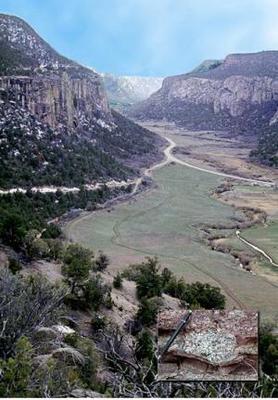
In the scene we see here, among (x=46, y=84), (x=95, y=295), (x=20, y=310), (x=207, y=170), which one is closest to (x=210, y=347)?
(x=20, y=310)

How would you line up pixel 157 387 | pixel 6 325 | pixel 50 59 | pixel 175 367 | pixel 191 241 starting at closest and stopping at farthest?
1. pixel 175 367
2. pixel 157 387
3. pixel 6 325
4. pixel 191 241
5. pixel 50 59

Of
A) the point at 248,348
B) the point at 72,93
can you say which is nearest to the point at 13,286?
the point at 248,348

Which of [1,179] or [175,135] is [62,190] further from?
Result: [175,135]

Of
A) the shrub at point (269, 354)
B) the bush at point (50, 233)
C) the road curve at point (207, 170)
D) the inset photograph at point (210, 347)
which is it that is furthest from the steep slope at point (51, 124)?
the inset photograph at point (210, 347)

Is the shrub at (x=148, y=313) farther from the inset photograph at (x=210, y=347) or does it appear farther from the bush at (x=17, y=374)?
the inset photograph at (x=210, y=347)

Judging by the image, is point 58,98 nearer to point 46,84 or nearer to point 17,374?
point 46,84

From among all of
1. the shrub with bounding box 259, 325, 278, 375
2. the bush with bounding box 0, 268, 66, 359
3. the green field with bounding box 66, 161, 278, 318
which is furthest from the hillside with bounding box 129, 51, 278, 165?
the bush with bounding box 0, 268, 66, 359

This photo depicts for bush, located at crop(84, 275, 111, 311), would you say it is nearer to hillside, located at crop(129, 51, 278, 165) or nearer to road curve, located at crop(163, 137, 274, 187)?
road curve, located at crop(163, 137, 274, 187)
